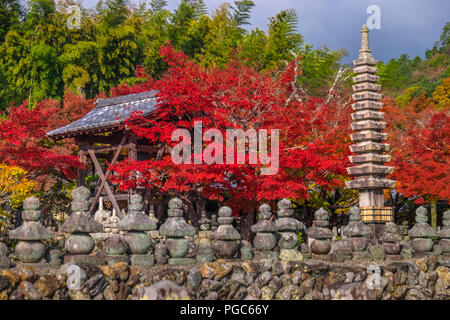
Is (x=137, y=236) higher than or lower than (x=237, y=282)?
higher

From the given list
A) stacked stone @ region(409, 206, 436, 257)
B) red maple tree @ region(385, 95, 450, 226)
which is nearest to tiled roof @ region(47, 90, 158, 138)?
stacked stone @ region(409, 206, 436, 257)

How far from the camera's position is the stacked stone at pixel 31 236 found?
25.2 feet

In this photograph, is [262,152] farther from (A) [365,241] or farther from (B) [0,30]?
(B) [0,30]

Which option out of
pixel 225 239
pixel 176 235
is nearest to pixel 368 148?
pixel 225 239

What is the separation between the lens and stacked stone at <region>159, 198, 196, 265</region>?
28.5 ft

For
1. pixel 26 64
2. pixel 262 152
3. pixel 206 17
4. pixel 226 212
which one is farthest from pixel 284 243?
pixel 206 17

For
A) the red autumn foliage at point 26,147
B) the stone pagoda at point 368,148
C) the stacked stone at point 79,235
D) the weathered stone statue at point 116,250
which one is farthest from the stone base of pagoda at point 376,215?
the red autumn foliage at point 26,147

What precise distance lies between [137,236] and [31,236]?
1644 mm

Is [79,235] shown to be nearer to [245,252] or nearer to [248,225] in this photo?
[245,252]

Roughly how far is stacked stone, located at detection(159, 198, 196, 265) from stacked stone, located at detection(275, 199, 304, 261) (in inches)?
76.4

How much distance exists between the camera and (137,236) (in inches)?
330

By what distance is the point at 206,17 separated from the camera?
40844 mm

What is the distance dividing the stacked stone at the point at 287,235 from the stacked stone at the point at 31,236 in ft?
14.1

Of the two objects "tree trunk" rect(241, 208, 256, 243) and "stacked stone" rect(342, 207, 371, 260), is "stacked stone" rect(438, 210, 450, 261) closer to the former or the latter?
"stacked stone" rect(342, 207, 371, 260)
